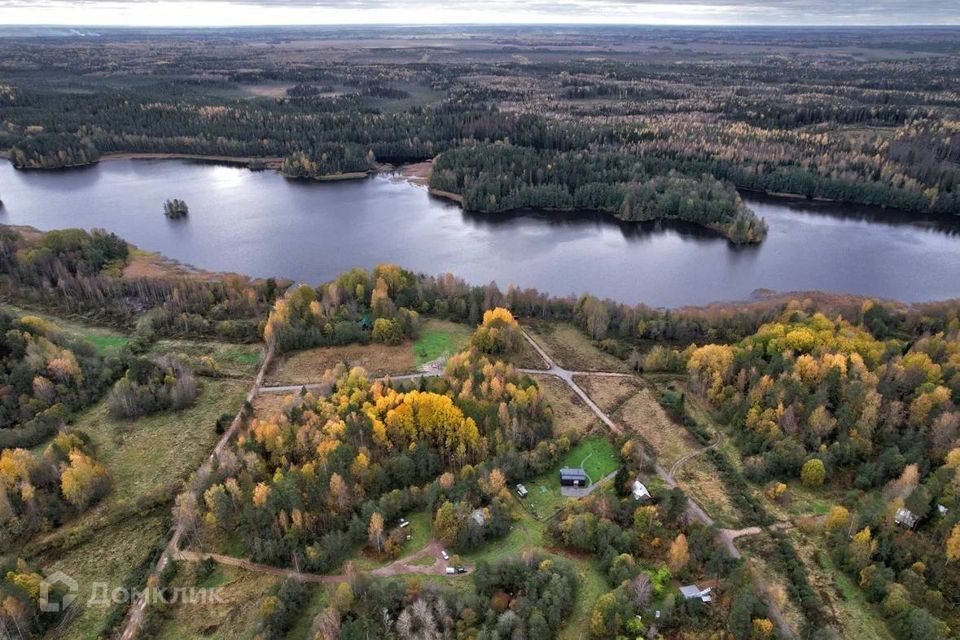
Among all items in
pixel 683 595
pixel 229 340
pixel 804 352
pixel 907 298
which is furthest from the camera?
pixel 907 298

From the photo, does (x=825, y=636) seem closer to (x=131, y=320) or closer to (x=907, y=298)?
(x=907, y=298)

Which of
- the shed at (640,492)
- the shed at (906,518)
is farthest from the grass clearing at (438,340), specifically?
the shed at (906,518)

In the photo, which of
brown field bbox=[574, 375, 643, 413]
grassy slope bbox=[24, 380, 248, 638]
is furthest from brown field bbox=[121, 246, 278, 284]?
brown field bbox=[574, 375, 643, 413]

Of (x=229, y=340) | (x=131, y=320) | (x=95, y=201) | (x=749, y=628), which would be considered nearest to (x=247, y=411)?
(x=229, y=340)

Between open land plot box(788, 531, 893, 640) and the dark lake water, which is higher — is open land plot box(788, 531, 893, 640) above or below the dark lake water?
below

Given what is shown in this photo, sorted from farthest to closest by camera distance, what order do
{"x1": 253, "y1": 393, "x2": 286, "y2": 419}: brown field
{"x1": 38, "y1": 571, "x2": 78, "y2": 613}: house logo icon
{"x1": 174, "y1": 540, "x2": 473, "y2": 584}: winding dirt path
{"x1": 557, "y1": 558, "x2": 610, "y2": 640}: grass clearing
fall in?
1. {"x1": 253, "y1": 393, "x2": 286, "y2": 419}: brown field
2. {"x1": 174, "y1": 540, "x2": 473, "y2": 584}: winding dirt path
3. {"x1": 38, "y1": 571, "x2": 78, "y2": 613}: house logo icon
4. {"x1": 557, "y1": 558, "x2": 610, "y2": 640}: grass clearing

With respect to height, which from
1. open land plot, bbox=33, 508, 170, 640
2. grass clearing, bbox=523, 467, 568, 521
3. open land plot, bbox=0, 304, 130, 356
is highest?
grass clearing, bbox=523, 467, 568, 521

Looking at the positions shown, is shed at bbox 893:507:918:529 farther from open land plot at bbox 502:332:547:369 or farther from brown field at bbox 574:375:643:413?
open land plot at bbox 502:332:547:369

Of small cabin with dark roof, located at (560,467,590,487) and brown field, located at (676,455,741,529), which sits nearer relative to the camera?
brown field, located at (676,455,741,529)
